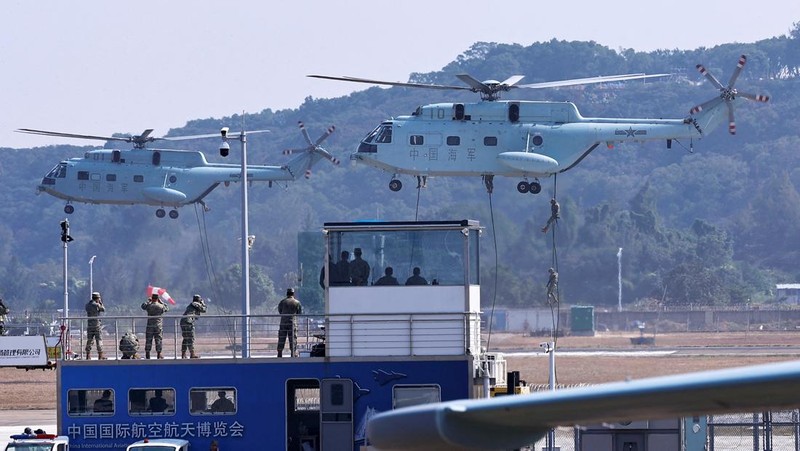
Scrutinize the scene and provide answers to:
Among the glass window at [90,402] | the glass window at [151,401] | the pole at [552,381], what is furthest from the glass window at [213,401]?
the pole at [552,381]

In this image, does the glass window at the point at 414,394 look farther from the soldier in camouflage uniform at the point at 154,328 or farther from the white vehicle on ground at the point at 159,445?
the soldier in camouflage uniform at the point at 154,328

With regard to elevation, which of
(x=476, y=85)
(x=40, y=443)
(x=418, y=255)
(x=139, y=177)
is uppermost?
(x=476, y=85)

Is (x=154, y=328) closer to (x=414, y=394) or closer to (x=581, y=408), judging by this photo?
(x=414, y=394)

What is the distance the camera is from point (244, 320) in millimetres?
24703

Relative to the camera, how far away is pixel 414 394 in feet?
74.2

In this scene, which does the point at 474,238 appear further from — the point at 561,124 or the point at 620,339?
the point at 620,339

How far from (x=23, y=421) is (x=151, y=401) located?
23242 mm

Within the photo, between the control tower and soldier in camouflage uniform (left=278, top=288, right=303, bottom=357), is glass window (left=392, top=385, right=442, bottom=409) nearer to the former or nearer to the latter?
the control tower

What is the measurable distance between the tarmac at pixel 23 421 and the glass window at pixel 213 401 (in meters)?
12.4

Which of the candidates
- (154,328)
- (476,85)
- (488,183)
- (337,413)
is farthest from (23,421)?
(337,413)

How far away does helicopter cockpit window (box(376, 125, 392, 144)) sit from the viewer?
58.9m

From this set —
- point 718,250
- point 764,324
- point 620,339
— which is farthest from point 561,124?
point 718,250

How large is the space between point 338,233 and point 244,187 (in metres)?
11.0

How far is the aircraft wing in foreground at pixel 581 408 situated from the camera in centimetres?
494
